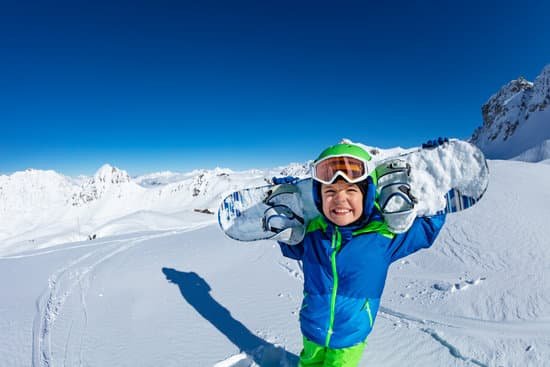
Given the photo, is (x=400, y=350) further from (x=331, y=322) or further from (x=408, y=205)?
(x=408, y=205)

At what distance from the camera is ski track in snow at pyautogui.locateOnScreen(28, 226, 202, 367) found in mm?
4293

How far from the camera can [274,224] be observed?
2.53 metres

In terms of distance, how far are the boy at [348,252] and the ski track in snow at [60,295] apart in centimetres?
361

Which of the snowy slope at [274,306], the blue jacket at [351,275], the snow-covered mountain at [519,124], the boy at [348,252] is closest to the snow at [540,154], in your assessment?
the snowy slope at [274,306]

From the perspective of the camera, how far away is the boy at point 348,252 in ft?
7.28

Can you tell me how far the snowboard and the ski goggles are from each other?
0.29 m

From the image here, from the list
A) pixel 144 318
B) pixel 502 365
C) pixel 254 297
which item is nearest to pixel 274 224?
pixel 502 365

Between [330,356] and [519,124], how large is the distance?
81.3 metres

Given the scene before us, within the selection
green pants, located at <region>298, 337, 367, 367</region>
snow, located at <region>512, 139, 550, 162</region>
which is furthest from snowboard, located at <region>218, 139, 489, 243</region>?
snow, located at <region>512, 139, 550, 162</region>

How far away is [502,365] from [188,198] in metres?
187

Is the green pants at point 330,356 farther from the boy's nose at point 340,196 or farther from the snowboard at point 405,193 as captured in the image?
the boy's nose at point 340,196

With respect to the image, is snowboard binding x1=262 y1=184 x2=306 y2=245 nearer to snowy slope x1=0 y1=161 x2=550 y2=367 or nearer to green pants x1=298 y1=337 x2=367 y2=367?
green pants x1=298 y1=337 x2=367 y2=367

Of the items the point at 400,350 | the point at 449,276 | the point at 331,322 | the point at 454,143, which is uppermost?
the point at 454,143

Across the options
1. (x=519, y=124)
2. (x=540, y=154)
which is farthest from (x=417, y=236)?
(x=519, y=124)
